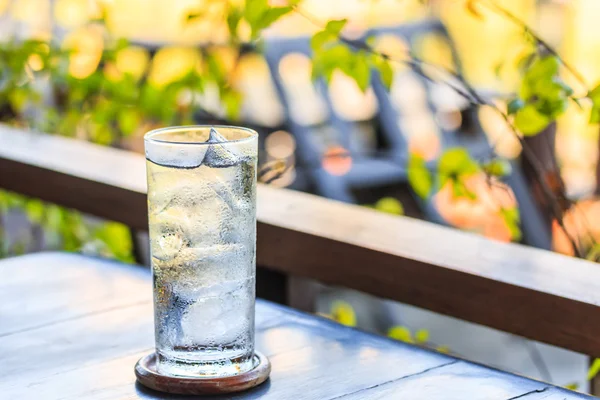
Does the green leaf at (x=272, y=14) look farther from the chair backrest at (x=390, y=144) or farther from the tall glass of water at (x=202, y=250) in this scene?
the chair backrest at (x=390, y=144)

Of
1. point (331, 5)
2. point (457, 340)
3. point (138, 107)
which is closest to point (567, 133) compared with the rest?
point (331, 5)

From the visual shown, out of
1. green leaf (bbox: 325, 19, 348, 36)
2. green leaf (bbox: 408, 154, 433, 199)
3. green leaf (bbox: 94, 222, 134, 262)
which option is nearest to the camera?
green leaf (bbox: 325, 19, 348, 36)

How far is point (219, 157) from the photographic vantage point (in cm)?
83

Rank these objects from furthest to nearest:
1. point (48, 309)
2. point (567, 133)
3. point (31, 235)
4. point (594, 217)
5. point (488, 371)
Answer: point (567, 133)
point (594, 217)
point (31, 235)
point (48, 309)
point (488, 371)

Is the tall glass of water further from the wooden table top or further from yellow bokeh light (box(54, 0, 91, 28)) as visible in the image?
yellow bokeh light (box(54, 0, 91, 28))

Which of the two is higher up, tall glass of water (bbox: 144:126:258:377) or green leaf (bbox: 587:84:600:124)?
green leaf (bbox: 587:84:600:124)

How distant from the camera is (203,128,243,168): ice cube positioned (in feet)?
2.72

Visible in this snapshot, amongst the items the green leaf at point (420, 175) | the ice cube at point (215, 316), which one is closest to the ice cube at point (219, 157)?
the ice cube at point (215, 316)

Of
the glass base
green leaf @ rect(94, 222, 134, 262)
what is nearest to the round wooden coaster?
the glass base

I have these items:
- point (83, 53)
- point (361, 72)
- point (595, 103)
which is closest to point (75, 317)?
point (361, 72)

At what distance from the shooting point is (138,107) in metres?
2.15

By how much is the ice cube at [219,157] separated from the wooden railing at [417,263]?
1.15 ft

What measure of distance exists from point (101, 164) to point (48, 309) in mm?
625

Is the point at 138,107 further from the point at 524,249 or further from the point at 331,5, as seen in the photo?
the point at 331,5
